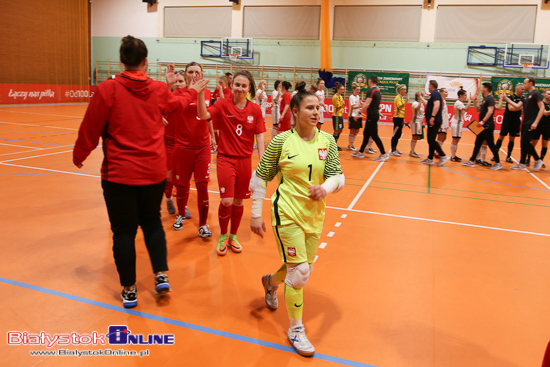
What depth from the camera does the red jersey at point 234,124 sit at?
15.6 feet

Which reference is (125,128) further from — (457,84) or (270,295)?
(457,84)

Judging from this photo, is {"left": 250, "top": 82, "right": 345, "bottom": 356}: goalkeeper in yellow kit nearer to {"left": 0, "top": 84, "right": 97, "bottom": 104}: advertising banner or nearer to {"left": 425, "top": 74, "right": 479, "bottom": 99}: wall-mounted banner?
{"left": 0, "top": 84, "right": 97, "bottom": 104}: advertising banner

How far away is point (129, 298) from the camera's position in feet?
11.9

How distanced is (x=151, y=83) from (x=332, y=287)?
2449 millimetres

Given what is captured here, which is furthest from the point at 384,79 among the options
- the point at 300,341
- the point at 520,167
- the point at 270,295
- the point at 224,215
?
the point at 300,341

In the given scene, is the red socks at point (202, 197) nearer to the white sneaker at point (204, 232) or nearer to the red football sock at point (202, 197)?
the red football sock at point (202, 197)

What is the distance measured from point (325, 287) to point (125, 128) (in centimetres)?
230

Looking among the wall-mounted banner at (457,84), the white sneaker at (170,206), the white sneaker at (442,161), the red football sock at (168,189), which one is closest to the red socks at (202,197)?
the red football sock at (168,189)

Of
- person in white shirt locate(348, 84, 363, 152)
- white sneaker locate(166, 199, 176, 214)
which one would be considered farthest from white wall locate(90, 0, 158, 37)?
white sneaker locate(166, 199, 176, 214)

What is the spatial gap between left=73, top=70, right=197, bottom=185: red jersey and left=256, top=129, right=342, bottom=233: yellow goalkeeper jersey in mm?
932

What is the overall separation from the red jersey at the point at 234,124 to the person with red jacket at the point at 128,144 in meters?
1.18

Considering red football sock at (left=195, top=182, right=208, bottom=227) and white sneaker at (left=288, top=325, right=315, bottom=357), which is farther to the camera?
red football sock at (left=195, top=182, right=208, bottom=227)

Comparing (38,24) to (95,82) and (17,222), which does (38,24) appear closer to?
(95,82)

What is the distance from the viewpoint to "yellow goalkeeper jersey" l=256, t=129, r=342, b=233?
121 inches
